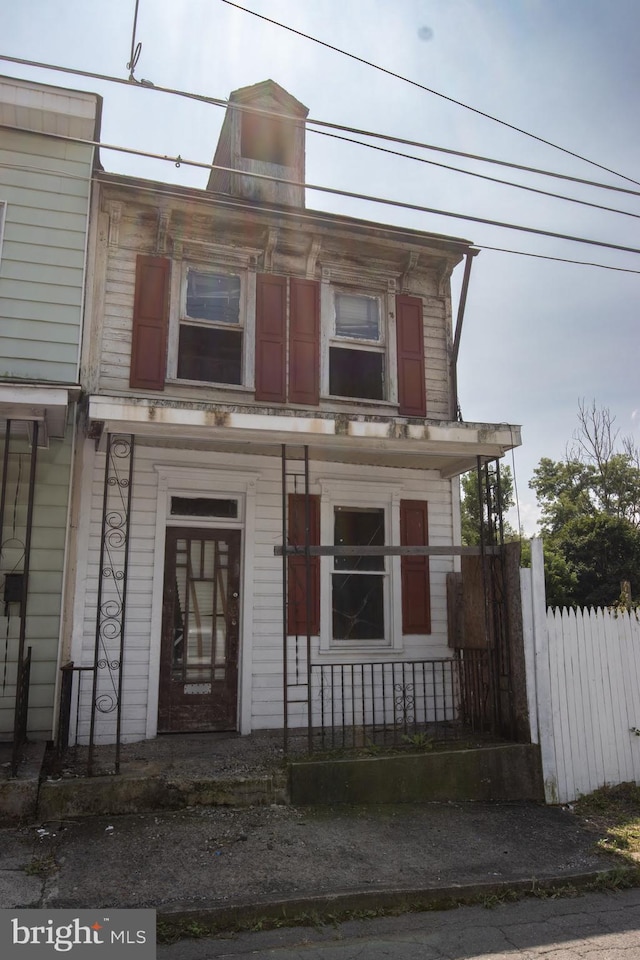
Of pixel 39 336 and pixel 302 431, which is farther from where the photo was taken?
pixel 39 336

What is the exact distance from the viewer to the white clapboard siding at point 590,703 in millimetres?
6312

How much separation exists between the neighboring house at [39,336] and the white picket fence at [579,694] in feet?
15.5

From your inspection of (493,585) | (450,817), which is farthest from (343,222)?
(450,817)

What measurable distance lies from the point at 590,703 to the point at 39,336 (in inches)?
268

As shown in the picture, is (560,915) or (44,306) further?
(44,306)

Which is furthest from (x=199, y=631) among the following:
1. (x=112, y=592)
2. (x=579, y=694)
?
(x=579, y=694)

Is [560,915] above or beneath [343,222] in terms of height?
beneath

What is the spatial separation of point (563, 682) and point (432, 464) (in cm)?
301

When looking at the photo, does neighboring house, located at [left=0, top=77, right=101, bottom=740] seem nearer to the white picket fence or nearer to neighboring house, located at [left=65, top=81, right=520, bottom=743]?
neighboring house, located at [left=65, top=81, right=520, bottom=743]

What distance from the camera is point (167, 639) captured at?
741 cm

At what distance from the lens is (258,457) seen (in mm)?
7973

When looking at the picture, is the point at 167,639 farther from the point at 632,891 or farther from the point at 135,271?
the point at 632,891

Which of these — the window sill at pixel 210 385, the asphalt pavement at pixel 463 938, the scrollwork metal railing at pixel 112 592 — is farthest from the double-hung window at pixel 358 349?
the asphalt pavement at pixel 463 938

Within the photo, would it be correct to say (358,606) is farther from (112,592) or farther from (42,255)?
(42,255)
